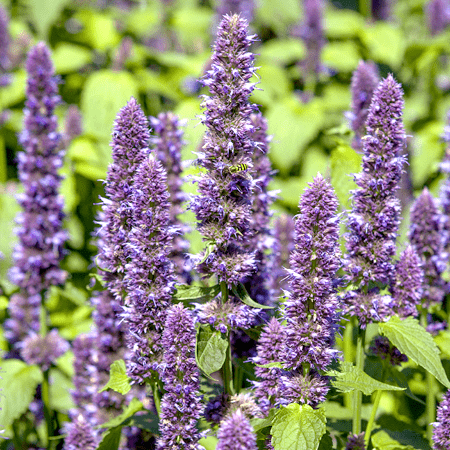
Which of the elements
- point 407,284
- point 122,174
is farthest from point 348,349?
point 122,174

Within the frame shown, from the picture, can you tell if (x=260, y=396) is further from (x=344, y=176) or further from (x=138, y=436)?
(x=344, y=176)

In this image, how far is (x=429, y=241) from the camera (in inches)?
154

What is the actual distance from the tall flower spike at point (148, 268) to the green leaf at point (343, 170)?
1454mm

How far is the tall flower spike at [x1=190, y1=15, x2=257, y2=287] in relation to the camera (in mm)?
2713

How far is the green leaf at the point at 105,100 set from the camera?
7.25 m

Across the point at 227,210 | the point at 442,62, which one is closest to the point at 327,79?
the point at 442,62

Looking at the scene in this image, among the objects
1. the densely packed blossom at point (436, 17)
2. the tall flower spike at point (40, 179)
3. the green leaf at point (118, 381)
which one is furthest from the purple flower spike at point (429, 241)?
the densely packed blossom at point (436, 17)

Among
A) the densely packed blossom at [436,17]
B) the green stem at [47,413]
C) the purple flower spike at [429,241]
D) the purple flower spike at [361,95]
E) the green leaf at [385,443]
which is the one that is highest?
the densely packed blossom at [436,17]

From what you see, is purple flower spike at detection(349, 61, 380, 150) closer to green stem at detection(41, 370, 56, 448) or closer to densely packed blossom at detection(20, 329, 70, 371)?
densely packed blossom at detection(20, 329, 70, 371)

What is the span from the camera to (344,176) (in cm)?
395

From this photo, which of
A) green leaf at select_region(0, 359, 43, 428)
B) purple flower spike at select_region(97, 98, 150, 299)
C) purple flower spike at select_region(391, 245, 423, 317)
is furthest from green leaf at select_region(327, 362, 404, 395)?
green leaf at select_region(0, 359, 43, 428)

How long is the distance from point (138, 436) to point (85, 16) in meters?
7.58

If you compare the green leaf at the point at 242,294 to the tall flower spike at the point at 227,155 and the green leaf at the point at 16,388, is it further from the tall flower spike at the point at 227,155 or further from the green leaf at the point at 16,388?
the green leaf at the point at 16,388

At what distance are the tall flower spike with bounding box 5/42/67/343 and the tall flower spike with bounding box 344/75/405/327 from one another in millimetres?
2441
